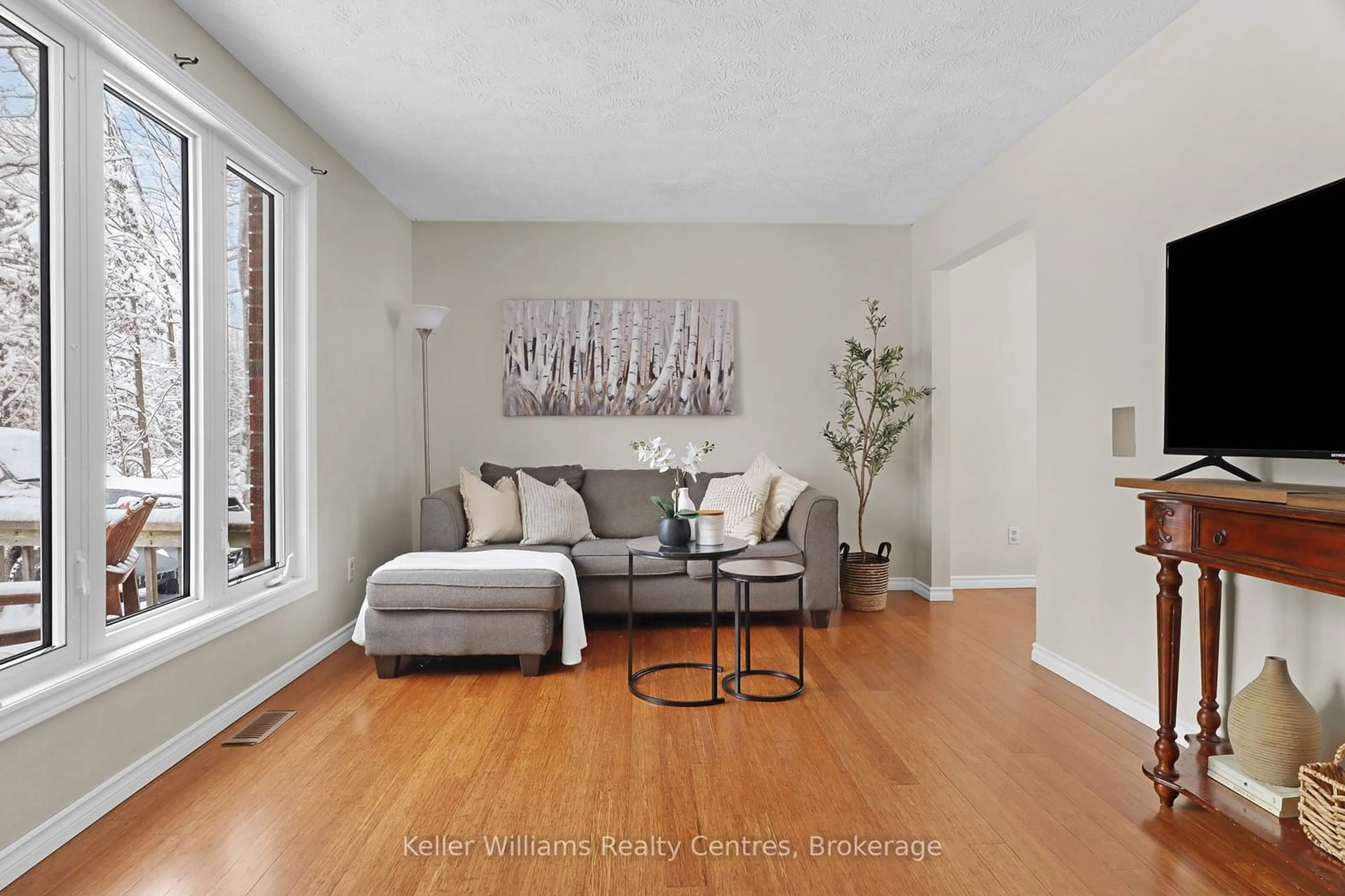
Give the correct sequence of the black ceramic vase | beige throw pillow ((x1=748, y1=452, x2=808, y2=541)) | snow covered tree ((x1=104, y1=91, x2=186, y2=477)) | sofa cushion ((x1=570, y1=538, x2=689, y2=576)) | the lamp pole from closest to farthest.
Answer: snow covered tree ((x1=104, y1=91, x2=186, y2=477))
the black ceramic vase
sofa cushion ((x1=570, y1=538, x2=689, y2=576))
beige throw pillow ((x1=748, y1=452, x2=808, y2=541))
the lamp pole

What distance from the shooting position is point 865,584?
15.7ft

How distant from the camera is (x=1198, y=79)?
102 inches

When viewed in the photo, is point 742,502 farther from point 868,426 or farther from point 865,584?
point 868,426

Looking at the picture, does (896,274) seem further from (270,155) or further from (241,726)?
(241,726)

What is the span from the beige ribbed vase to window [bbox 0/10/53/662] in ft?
10.6

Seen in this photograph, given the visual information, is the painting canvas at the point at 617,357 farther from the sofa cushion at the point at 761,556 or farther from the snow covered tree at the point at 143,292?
the snow covered tree at the point at 143,292

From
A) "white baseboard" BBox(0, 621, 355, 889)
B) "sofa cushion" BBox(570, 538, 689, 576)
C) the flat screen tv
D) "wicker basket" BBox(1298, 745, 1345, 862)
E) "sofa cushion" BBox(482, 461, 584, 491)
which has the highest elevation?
the flat screen tv

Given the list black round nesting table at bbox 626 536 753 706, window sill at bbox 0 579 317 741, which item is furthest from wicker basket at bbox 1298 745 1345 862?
window sill at bbox 0 579 317 741

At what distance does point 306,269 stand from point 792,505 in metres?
2.86

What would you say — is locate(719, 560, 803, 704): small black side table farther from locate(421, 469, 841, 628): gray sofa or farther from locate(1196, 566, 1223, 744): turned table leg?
locate(1196, 566, 1223, 744): turned table leg

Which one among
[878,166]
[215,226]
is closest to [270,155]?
[215,226]

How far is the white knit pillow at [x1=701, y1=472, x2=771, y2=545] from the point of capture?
448 cm

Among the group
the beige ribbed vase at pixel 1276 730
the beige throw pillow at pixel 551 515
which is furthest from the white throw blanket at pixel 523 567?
the beige ribbed vase at pixel 1276 730

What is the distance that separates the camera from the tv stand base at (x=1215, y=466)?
87.6 inches
